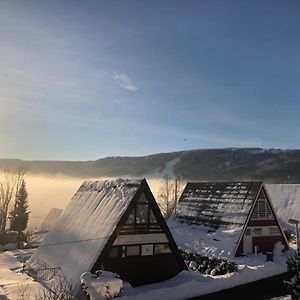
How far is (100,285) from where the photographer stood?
20953 millimetres

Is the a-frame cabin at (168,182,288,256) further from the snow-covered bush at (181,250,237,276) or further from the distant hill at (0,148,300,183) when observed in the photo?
the distant hill at (0,148,300,183)

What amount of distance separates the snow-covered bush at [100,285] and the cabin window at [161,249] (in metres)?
4.85

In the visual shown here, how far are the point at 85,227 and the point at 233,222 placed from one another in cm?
1478

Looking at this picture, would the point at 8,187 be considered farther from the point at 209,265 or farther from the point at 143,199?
the point at 143,199

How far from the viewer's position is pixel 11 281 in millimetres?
26453

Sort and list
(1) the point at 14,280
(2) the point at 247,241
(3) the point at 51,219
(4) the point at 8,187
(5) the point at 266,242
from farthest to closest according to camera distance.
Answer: (3) the point at 51,219, (4) the point at 8,187, (5) the point at 266,242, (2) the point at 247,241, (1) the point at 14,280

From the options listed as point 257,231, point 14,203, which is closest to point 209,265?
point 257,231

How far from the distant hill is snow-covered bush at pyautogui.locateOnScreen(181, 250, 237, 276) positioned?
91577 millimetres

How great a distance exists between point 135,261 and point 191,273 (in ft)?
14.0

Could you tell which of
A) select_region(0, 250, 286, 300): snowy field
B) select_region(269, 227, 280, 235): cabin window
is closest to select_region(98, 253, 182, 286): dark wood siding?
select_region(0, 250, 286, 300): snowy field

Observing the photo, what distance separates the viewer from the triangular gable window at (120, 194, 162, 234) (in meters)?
25.5

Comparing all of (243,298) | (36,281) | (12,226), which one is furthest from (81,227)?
(12,226)

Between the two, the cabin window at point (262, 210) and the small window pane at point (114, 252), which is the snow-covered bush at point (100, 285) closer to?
the small window pane at point (114, 252)

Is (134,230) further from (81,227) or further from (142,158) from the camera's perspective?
(142,158)
